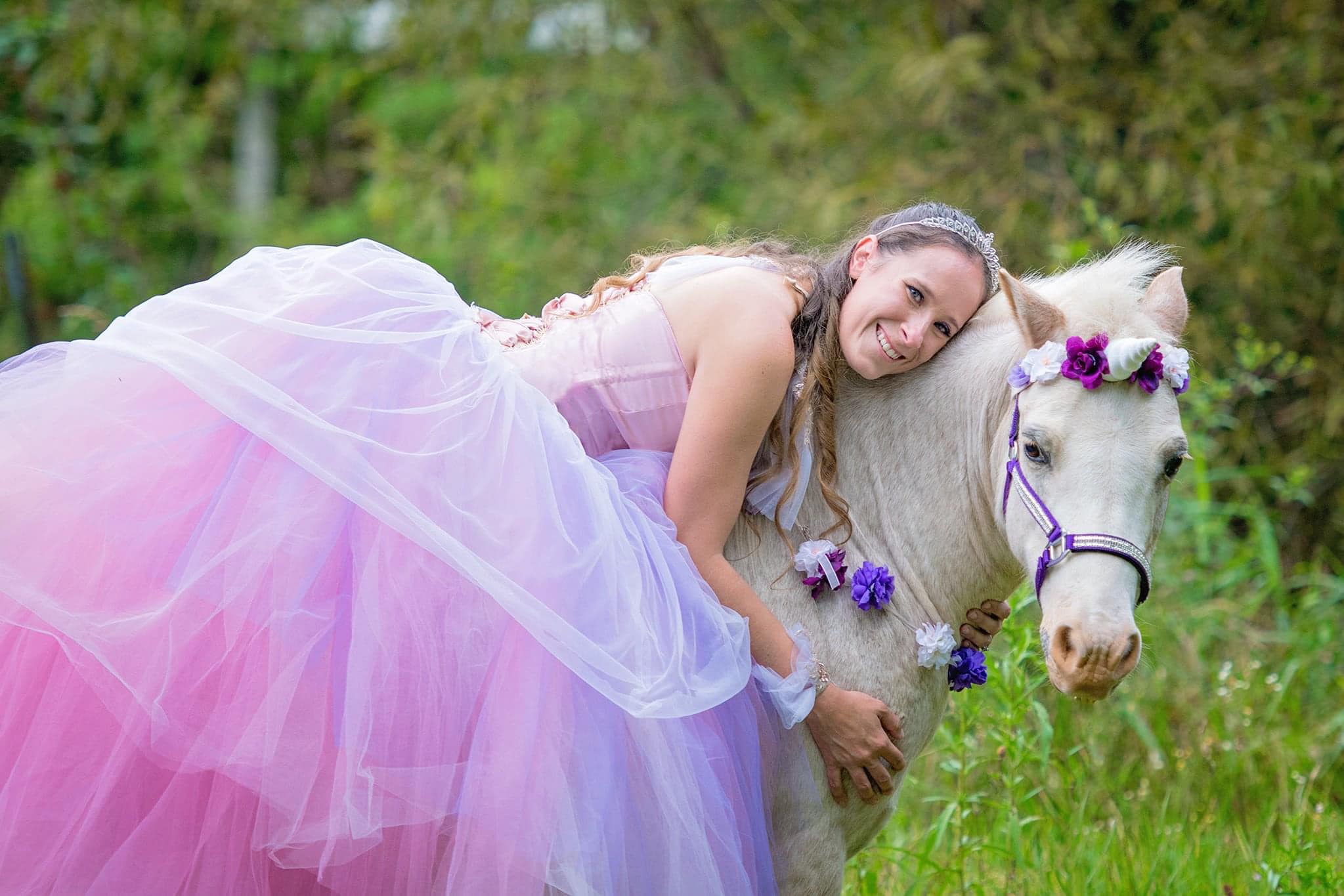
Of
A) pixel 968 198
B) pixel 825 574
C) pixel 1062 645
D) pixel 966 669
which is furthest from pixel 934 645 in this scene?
pixel 968 198

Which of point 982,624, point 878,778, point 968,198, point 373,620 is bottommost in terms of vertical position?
point 968,198

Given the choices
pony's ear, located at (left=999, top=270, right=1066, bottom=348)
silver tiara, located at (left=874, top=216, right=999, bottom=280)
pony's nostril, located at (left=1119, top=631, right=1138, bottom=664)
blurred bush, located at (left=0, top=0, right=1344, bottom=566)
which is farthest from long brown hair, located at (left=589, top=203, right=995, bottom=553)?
blurred bush, located at (left=0, top=0, right=1344, bottom=566)

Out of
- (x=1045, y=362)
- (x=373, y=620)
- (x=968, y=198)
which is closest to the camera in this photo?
(x=373, y=620)

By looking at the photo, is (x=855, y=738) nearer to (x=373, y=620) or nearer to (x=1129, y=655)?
(x=1129, y=655)

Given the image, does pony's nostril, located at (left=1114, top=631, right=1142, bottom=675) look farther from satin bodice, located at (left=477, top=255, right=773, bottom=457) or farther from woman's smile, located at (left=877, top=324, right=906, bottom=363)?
satin bodice, located at (left=477, top=255, right=773, bottom=457)

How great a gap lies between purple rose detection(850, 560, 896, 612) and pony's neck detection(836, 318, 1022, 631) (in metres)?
0.06

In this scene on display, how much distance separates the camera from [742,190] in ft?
25.7

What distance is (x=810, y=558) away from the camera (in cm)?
240

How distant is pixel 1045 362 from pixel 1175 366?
0.23 meters

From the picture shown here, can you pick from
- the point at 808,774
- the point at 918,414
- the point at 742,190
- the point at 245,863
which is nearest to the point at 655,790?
the point at 808,774

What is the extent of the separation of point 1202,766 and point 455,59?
6.65 meters

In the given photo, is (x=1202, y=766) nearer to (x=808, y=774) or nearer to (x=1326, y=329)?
(x=808, y=774)

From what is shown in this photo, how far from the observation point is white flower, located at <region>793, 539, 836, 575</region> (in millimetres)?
2402

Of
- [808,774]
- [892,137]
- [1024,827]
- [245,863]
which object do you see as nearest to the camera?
[245,863]
